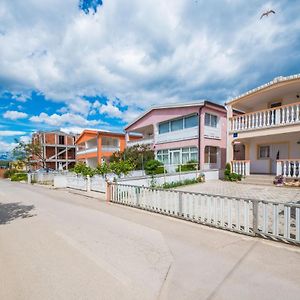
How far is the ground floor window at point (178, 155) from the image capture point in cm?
1867

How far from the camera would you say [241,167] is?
589 inches

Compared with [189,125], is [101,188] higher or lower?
lower

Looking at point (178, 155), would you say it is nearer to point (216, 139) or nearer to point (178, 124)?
point (178, 124)

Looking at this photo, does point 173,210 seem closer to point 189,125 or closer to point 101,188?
point 101,188

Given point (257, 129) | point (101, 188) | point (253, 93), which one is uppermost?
point (253, 93)

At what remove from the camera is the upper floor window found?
18.8m

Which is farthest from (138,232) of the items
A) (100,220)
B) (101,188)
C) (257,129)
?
(257,129)

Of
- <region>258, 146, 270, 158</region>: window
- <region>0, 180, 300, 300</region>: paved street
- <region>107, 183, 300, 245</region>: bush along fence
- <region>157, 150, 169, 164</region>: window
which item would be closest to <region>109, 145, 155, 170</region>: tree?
<region>157, 150, 169, 164</region>: window

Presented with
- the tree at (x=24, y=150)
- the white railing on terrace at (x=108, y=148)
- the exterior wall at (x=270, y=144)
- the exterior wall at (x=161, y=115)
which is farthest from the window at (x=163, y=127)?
the tree at (x=24, y=150)

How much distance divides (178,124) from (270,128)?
8.60 metres

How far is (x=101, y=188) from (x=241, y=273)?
443 inches

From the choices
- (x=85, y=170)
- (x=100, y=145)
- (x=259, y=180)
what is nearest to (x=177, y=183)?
(x=259, y=180)

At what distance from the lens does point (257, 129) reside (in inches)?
552

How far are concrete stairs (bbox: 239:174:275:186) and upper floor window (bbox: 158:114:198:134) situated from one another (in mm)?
6361
